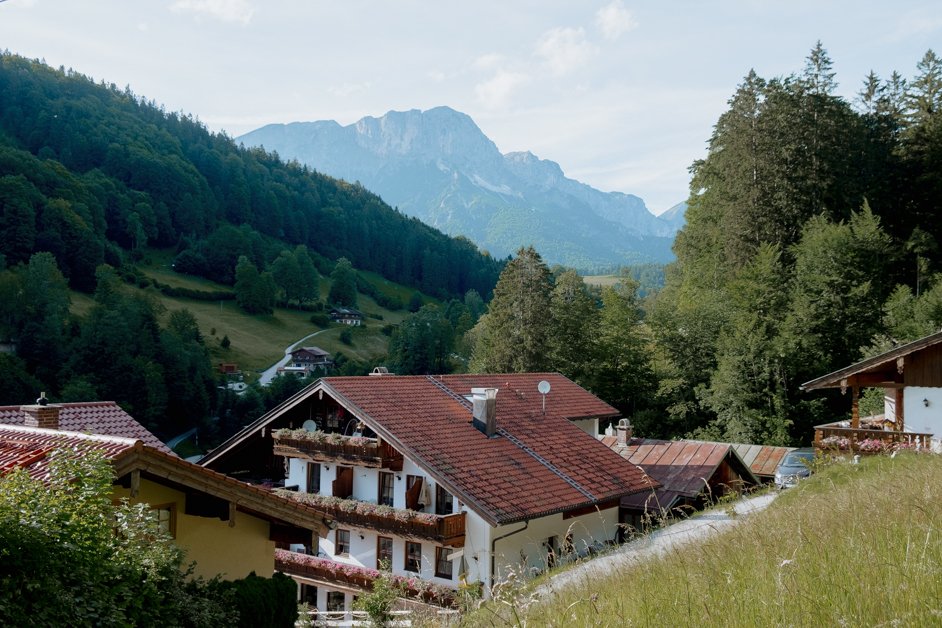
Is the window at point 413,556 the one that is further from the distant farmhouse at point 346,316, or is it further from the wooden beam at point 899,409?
the distant farmhouse at point 346,316

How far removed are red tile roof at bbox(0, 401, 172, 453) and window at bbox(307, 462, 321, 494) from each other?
6197 millimetres

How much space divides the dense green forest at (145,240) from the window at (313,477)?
57.0m

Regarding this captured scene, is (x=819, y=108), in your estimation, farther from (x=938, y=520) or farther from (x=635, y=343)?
(x=938, y=520)

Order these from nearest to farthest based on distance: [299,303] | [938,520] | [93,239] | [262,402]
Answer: [938,520]
[262,402]
[93,239]
[299,303]

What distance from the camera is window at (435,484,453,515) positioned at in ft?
71.0

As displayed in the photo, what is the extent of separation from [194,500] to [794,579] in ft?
30.0

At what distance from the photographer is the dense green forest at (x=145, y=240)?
256 feet

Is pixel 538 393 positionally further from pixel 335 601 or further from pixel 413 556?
pixel 335 601

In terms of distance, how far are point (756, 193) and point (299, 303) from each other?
95.5 m

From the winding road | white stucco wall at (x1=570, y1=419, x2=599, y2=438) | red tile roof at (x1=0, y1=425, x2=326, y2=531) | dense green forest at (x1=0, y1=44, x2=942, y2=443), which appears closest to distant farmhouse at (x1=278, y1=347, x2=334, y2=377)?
the winding road

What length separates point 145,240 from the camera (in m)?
126

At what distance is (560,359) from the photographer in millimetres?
49250

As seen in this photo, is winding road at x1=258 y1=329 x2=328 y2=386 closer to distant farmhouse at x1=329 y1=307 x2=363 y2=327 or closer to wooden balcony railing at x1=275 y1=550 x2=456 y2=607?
distant farmhouse at x1=329 y1=307 x2=363 y2=327

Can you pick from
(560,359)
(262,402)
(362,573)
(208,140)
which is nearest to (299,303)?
(262,402)
